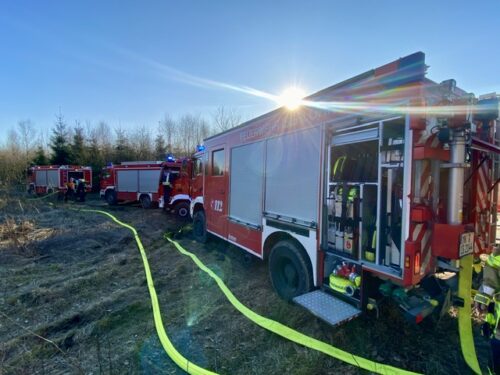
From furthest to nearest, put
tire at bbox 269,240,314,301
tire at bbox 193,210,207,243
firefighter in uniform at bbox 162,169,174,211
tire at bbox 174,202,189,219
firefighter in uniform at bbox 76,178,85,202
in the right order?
firefighter in uniform at bbox 76,178,85,202 → firefighter in uniform at bbox 162,169,174,211 → tire at bbox 174,202,189,219 → tire at bbox 193,210,207,243 → tire at bbox 269,240,314,301

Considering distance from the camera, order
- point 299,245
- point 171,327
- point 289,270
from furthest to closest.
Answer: point 289,270
point 299,245
point 171,327

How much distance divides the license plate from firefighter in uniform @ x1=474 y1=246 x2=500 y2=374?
35cm

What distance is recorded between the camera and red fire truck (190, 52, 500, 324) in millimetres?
2562

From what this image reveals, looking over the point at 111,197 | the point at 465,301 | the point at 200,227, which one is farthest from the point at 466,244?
the point at 111,197

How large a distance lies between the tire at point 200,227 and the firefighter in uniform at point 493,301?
6.11 metres

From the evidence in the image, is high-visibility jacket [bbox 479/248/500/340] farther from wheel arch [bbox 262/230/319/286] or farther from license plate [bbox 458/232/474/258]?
wheel arch [bbox 262/230/319/286]

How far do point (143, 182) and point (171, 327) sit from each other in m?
14.4

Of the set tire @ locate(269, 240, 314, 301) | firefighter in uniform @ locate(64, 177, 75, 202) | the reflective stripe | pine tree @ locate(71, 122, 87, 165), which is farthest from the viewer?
pine tree @ locate(71, 122, 87, 165)

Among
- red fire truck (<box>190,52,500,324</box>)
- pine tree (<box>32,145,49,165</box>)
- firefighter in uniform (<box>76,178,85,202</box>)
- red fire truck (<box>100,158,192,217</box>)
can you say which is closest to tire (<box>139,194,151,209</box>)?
red fire truck (<box>100,158,192,217</box>)

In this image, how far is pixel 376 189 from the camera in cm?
310

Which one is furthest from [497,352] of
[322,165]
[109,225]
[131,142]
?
[131,142]

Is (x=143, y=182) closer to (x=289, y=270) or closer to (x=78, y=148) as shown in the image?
(x=289, y=270)

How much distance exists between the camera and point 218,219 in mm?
6535

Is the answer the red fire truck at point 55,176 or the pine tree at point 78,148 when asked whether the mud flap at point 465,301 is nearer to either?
the red fire truck at point 55,176
